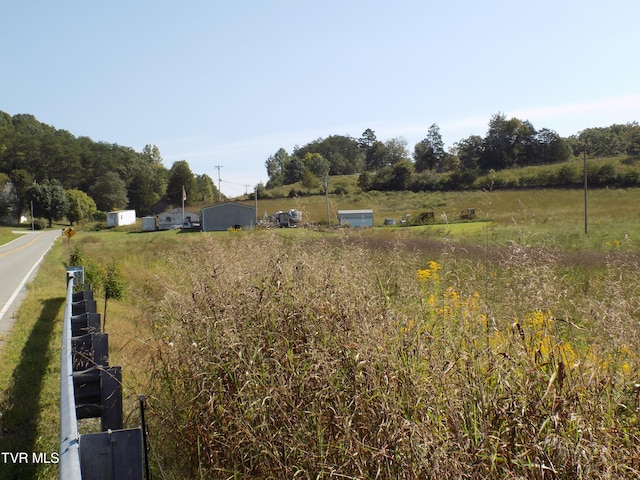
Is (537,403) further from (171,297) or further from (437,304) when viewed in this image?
(171,297)

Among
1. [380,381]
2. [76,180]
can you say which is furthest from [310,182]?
[380,381]

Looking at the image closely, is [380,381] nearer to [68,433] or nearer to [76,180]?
[68,433]

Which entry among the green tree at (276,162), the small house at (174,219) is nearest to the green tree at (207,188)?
the green tree at (276,162)

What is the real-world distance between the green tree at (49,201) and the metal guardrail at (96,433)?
330ft

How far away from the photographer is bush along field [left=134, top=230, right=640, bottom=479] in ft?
10.3

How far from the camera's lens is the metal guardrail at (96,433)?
9.57ft

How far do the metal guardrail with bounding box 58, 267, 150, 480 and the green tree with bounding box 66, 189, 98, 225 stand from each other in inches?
3797

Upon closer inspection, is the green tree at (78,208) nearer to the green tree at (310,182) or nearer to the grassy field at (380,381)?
the green tree at (310,182)

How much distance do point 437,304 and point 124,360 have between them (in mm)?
4713

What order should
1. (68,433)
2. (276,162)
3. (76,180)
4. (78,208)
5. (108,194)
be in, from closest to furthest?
(68,433) → (78,208) → (108,194) → (76,180) → (276,162)

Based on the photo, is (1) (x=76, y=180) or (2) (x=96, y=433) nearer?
(2) (x=96, y=433)

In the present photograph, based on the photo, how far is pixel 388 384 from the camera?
11.3ft

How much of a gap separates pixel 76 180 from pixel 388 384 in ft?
426

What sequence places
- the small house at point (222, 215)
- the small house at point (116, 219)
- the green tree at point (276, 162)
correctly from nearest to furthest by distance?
the small house at point (222, 215) → the small house at point (116, 219) → the green tree at point (276, 162)
